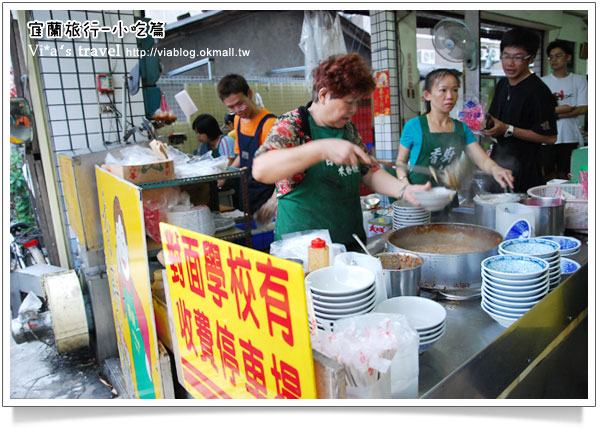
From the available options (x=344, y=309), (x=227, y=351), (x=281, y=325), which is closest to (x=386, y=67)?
(x=344, y=309)

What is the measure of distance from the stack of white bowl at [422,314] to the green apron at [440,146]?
154 cm

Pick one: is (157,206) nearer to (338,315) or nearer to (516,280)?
(338,315)

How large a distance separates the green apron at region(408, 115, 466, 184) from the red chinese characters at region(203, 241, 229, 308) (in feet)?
6.14

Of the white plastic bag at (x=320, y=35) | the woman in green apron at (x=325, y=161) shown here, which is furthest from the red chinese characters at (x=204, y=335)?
the white plastic bag at (x=320, y=35)

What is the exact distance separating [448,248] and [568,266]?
1.39 ft

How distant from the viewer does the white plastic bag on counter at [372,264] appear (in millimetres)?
1236

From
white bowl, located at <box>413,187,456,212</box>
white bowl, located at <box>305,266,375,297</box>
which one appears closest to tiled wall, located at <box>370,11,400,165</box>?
white bowl, located at <box>413,187,456,212</box>

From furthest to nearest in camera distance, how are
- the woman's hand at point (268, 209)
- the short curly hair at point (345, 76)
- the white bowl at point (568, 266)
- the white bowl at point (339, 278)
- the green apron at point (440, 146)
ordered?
1. the green apron at point (440, 146)
2. the woman's hand at point (268, 209)
3. the short curly hair at point (345, 76)
4. the white bowl at point (568, 266)
5. the white bowl at point (339, 278)

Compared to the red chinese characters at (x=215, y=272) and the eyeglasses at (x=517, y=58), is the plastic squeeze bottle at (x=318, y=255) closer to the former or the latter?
the red chinese characters at (x=215, y=272)

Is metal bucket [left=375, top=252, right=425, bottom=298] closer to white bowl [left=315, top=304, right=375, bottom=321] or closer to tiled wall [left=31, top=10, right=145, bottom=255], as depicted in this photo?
white bowl [left=315, top=304, right=375, bottom=321]

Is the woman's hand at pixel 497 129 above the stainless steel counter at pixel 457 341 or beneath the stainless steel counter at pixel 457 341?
above
